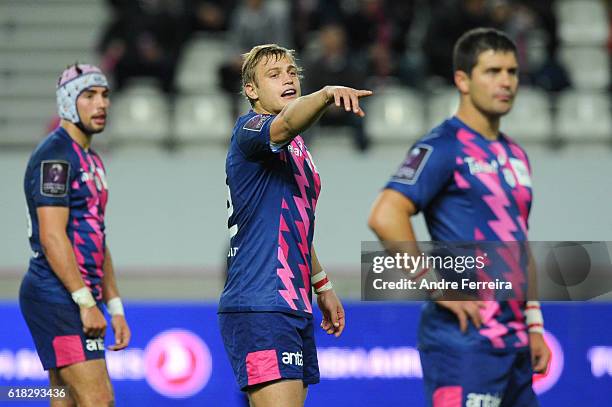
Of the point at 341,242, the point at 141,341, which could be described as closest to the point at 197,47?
the point at 341,242

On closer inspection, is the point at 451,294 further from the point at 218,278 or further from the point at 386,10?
the point at 386,10

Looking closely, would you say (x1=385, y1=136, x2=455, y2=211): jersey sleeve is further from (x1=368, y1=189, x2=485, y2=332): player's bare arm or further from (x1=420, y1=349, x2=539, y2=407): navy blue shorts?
(x1=420, y1=349, x2=539, y2=407): navy blue shorts

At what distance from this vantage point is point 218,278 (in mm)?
11602

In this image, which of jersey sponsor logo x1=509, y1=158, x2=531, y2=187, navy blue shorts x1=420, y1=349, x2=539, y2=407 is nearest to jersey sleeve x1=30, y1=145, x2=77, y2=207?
navy blue shorts x1=420, y1=349, x2=539, y2=407

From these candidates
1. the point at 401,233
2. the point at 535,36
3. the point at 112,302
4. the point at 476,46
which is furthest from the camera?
the point at 535,36

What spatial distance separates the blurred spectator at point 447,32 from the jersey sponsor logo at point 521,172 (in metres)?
7.43

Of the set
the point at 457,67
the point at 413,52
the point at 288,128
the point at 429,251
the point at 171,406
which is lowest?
the point at 171,406

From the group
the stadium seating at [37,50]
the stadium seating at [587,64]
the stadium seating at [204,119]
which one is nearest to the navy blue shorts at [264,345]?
the stadium seating at [204,119]

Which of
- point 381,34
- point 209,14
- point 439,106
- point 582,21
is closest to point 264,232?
point 439,106

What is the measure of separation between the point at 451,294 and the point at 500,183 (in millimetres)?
551

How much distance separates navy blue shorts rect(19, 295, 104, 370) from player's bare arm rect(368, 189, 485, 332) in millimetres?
1901

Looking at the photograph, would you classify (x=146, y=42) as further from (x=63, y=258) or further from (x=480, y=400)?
(x=480, y=400)

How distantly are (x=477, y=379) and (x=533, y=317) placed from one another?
0.47m

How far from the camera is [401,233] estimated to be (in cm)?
492
